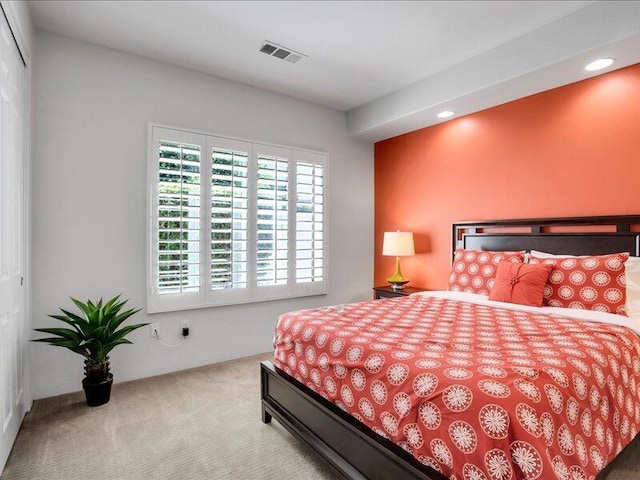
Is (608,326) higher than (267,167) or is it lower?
lower

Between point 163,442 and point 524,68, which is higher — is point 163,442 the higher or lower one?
the lower one

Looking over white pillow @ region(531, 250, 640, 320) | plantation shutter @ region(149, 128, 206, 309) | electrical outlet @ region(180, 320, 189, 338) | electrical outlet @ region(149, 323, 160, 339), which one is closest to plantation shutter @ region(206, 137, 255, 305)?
plantation shutter @ region(149, 128, 206, 309)

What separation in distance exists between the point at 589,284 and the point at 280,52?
291cm

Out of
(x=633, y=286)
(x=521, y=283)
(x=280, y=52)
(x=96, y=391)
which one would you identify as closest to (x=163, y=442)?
(x=96, y=391)

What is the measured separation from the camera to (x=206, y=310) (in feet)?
11.1

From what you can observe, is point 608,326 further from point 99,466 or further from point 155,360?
point 155,360

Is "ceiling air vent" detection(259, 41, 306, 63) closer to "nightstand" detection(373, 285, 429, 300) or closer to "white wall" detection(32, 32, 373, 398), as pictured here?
"white wall" detection(32, 32, 373, 398)

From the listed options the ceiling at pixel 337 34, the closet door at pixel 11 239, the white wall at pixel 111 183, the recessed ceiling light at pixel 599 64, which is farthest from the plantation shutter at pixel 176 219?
the recessed ceiling light at pixel 599 64

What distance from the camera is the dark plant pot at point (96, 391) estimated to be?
99.7 inches

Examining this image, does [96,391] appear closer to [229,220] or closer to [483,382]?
[229,220]

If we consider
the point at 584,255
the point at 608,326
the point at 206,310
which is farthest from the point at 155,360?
the point at 584,255

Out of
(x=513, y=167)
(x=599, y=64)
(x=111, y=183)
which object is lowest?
(x=111, y=183)

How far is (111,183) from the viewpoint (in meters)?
2.93

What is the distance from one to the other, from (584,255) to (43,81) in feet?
14.2
